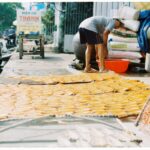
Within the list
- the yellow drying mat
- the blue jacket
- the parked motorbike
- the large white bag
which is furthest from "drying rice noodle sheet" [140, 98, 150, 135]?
the parked motorbike

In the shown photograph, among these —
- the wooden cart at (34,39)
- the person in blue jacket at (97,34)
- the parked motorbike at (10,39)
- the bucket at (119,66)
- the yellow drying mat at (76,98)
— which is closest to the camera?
the yellow drying mat at (76,98)

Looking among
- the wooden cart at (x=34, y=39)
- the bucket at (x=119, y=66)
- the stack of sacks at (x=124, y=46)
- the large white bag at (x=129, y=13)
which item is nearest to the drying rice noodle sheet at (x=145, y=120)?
the large white bag at (x=129, y=13)

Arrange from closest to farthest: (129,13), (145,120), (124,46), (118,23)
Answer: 1. (145,120)
2. (129,13)
3. (118,23)
4. (124,46)

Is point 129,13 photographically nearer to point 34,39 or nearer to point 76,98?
point 76,98

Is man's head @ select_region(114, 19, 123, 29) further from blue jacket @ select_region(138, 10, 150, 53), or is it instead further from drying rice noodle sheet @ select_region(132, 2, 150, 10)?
blue jacket @ select_region(138, 10, 150, 53)

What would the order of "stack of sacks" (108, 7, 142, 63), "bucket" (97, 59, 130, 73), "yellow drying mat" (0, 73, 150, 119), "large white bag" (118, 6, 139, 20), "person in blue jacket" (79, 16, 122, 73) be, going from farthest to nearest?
"stack of sacks" (108, 7, 142, 63) → "bucket" (97, 59, 130, 73) → "person in blue jacket" (79, 16, 122, 73) → "large white bag" (118, 6, 139, 20) → "yellow drying mat" (0, 73, 150, 119)

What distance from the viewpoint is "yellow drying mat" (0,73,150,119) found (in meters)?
4.33

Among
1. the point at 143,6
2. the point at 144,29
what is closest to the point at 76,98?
the point at 144,29

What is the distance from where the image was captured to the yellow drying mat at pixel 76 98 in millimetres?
4332

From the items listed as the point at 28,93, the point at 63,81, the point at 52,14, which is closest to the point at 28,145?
the point at 28,93

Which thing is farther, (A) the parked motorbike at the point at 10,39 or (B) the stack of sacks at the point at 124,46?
(A) the parked motorbike at the point at 10,39

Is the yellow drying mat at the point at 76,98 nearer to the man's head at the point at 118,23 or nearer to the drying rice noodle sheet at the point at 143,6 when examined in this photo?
the drying rice noodle sheet at the point at 143,6

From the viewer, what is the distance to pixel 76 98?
5145 mm

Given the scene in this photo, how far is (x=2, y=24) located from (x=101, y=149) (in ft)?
139
